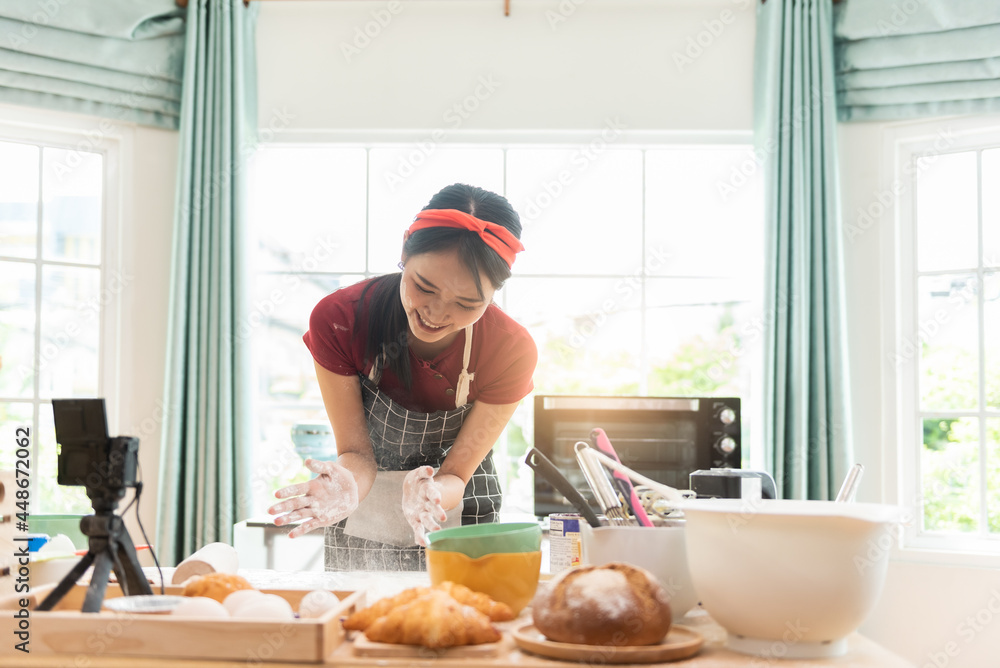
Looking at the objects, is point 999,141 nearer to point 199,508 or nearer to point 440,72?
point 440,72

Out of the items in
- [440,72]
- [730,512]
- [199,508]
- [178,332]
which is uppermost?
[440,72]

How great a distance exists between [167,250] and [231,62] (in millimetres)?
735

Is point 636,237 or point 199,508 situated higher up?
point 636,237

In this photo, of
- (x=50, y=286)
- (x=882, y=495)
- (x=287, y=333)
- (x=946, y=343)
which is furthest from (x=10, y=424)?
(x=946, y=343)

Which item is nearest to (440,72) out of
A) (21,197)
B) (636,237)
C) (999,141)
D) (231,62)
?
(231,62)

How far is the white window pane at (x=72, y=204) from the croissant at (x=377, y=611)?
104 inches

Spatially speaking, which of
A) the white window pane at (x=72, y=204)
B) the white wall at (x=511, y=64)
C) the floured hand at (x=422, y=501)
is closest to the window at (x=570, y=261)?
the white wall at (x=511, y=64)

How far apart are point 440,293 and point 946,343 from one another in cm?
223

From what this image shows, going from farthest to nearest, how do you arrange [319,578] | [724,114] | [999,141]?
[724,114]
[999,141]
[319,578]

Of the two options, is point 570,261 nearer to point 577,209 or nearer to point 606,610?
point 577,209

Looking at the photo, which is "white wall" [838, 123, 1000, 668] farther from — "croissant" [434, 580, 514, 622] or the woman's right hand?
"croissant" [434, 580, 514, 622]

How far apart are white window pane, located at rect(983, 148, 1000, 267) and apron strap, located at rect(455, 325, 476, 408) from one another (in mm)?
2138

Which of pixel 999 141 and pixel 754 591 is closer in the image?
pixel 754 591

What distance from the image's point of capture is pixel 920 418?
9.39ft
